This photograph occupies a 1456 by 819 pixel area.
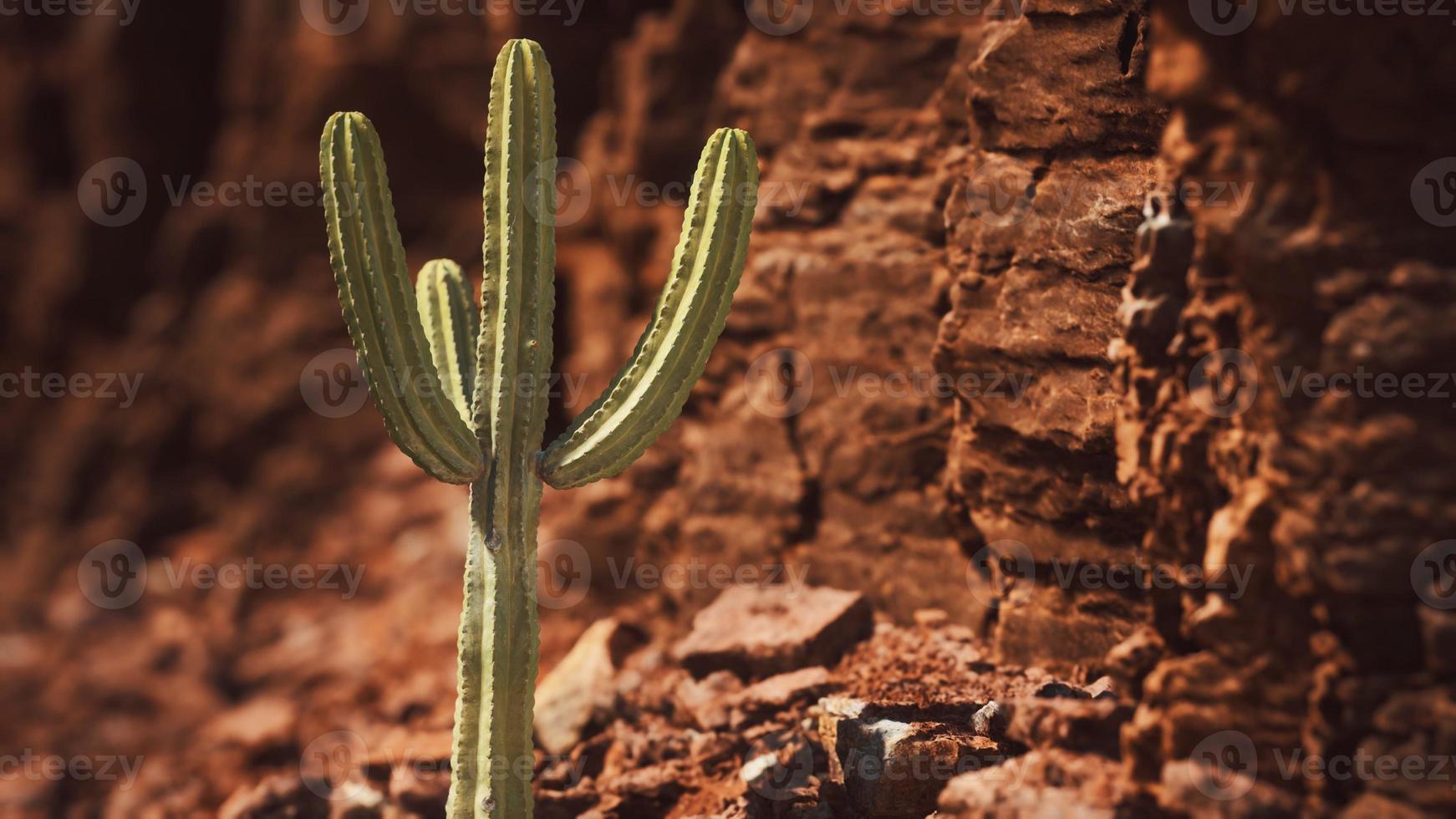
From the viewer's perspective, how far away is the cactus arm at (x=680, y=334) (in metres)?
4.29

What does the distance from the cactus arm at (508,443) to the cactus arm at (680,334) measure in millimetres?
169

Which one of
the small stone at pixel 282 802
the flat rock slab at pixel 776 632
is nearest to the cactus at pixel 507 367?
the flat rock slab at pixel 776 632

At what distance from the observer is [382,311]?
13.6 ft

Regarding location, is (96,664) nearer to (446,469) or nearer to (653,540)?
(653,540)

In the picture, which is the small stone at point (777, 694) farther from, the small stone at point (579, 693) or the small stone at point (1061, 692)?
the small stone at point (1061, 692)

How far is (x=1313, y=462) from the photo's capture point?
2.88m

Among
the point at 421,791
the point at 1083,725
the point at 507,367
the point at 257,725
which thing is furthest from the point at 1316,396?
the point at 257,725

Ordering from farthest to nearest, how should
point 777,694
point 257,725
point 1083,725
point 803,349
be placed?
point 257,725, point 803,349, point 777,694, point 1083,725

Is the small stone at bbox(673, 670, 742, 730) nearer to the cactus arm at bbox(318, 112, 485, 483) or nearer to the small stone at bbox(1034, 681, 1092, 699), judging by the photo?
the small stone at bbox(1034, 681, 1092, 699)

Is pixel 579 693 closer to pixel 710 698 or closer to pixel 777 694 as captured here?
pixel 710 698

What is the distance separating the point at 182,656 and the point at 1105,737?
7.45 metres

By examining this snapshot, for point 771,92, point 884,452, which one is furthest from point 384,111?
point 884,452

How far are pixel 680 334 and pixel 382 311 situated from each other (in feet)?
3.24

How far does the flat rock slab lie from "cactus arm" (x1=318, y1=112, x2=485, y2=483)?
5.69 feet
